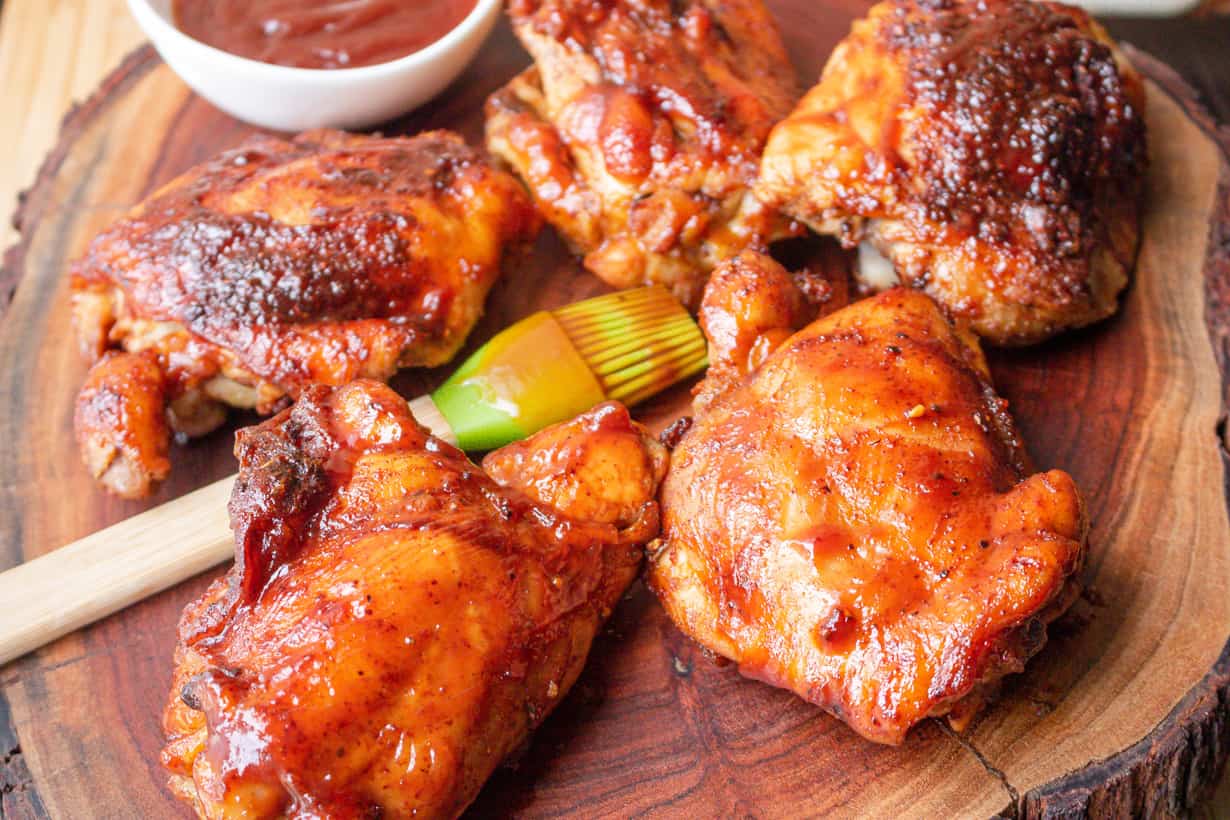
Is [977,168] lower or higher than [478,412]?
higher

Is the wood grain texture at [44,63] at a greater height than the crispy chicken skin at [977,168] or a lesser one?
lesser

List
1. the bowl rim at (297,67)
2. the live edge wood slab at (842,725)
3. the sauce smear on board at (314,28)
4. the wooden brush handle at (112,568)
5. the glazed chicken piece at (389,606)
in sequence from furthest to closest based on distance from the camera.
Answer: the sauce smear on board at (314,28), the bowl rim at (297,67), the wooden brush handle at (112,568), the live edge wood slab at (842,725), the glazed chicken piece at (389,606)

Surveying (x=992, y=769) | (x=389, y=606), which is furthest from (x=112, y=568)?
(x=992, y=769)

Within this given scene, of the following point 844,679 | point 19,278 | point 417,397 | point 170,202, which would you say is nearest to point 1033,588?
point 844,679

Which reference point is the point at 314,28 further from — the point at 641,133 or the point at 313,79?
the point at 641,133

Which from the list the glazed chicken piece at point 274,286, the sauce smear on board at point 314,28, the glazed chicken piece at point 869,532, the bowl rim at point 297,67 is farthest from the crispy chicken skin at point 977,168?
the sauce smear on board at point 314,28

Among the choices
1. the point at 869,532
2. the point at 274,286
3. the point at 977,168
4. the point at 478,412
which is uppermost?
the point at 977,168

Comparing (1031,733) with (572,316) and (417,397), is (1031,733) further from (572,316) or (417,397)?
(417,397)

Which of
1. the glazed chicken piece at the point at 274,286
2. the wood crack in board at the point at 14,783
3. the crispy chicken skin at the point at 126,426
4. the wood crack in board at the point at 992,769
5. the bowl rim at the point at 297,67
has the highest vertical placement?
the bowl rim at the point at 297,67

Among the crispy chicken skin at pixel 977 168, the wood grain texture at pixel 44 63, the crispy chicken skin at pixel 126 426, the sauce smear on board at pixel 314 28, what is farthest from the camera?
the wood grain texture at pixel 44 63

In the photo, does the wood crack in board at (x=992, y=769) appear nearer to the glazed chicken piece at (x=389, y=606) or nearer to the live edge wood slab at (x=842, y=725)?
the live edge wood slab at (x=842, y=725)
